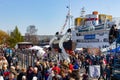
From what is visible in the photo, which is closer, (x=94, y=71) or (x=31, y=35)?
(x=94, y=71)

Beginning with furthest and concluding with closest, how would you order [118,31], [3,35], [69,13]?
1. [3,35]
2. [69,13]
3. [118,31]

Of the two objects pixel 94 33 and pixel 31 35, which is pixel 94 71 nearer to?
pixel 94 33

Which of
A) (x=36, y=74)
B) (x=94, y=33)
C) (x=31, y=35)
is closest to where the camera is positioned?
(x=36, y=74)

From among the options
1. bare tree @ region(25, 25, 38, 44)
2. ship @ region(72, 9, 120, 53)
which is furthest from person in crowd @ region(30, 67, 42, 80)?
bare tree @ region(25, 25, 38, 44)

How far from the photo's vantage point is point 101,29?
5828cm

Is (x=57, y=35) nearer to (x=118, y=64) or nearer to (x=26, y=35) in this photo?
(x=118, y=64)

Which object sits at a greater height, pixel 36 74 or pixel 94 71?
pixel 36 74

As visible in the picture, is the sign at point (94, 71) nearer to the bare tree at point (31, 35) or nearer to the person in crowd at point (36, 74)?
the person in crowd at point (36, 74)

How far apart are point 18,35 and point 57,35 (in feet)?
240

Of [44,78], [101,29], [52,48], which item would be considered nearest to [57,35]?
[52,48]

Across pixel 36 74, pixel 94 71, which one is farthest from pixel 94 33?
pixel 36 74

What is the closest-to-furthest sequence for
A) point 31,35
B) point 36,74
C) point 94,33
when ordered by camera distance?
Result: point 36,74 < point 94,33 < point 31,35

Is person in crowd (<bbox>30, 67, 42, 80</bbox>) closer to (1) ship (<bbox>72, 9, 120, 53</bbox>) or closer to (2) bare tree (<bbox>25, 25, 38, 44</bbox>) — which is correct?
(1) ship (<bbox>72, 9, 120, 53</bbox>)

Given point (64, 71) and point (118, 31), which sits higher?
point (118, 31)
